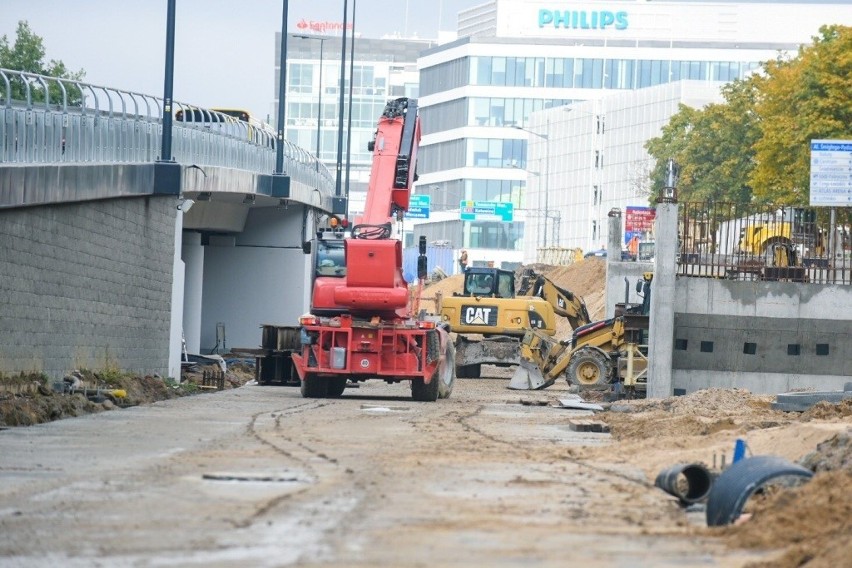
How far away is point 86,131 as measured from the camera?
3033cm

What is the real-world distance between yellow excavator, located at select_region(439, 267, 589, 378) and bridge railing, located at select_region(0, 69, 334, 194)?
723 cm

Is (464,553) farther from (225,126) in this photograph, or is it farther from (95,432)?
(225,126)

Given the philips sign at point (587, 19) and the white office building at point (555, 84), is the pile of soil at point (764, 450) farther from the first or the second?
the philips sign at point (587, 19)

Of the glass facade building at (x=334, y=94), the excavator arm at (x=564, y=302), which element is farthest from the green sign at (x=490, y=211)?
the excavator arm at (x=564, y=302)

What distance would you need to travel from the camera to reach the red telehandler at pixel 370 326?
3084 cm

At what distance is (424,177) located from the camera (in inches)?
5935

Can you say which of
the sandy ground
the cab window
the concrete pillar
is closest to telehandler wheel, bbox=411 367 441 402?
the cab window

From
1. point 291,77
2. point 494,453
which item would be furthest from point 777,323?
point 291,77

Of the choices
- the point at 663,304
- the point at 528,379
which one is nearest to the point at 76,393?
the point at 663,304

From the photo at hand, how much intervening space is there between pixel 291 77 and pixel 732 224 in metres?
157

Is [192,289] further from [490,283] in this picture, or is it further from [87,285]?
[87,285]

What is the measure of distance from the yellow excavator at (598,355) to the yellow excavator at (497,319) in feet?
10.6

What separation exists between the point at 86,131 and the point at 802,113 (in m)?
37.0

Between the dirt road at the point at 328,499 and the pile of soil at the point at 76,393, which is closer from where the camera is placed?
the dirt road at the point at 328,499
